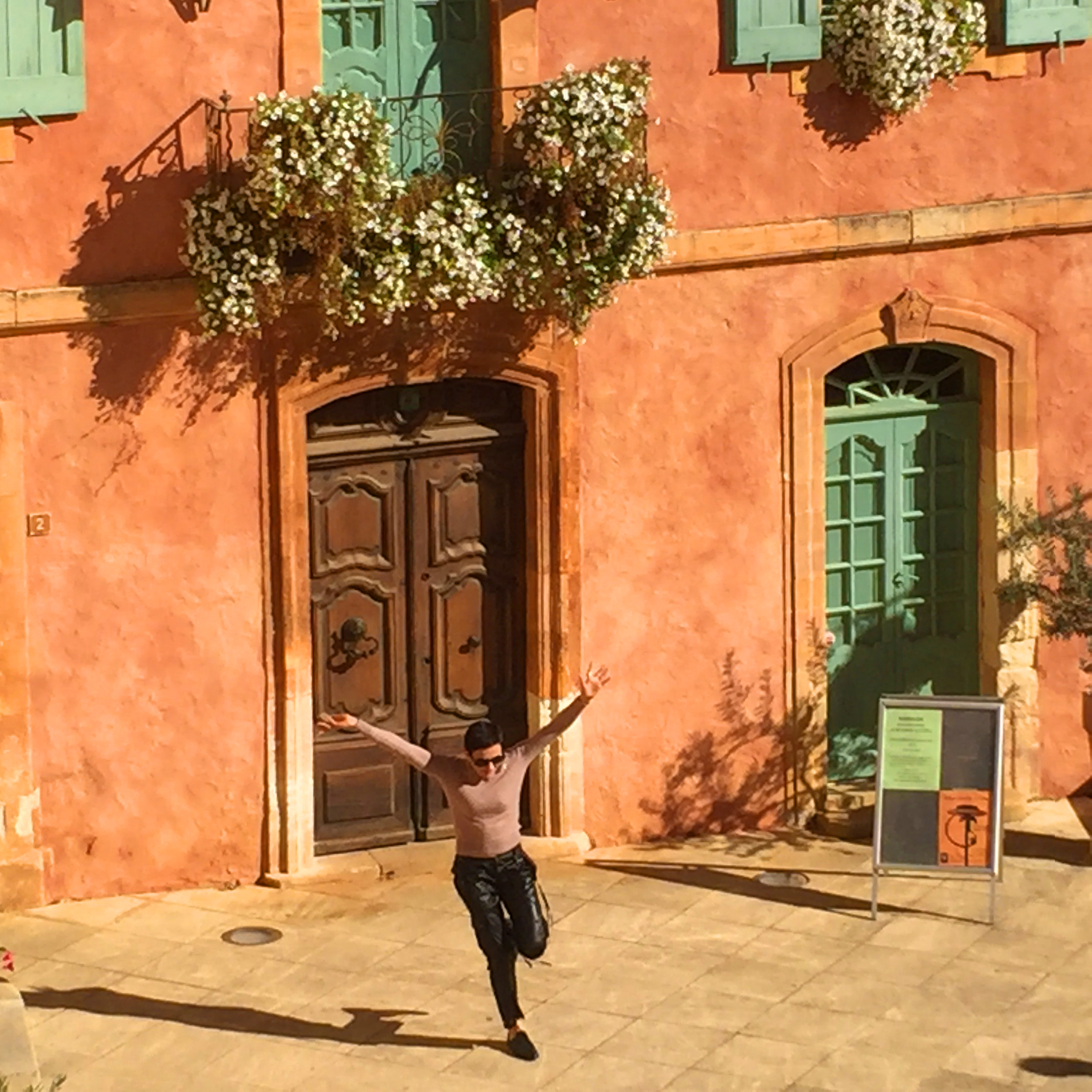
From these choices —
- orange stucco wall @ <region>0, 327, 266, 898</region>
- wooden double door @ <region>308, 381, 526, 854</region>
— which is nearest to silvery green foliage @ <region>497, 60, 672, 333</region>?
wooden double door @ <region>308, 381, 526, 854</region>

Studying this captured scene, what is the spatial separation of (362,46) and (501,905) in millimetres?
4770

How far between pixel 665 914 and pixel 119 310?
4.28 metres

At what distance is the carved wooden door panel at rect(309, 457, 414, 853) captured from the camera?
17.2m

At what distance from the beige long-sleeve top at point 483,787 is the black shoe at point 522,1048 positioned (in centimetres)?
94

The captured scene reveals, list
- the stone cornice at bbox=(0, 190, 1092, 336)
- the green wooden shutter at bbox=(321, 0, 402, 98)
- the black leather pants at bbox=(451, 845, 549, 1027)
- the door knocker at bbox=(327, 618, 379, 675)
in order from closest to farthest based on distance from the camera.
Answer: the black leather pants at bbox=(451, 845, 549, 1027) < the stone cornice at bbox=(0, 190, 1092, 336) < the green wooden shutter at bbox=(321, 0, 402, 98) < the door knocker at bbox=(327, 618, 379, 675)

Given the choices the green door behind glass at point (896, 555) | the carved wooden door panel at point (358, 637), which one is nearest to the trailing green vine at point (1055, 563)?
the green door behind glass at point (896, 555)

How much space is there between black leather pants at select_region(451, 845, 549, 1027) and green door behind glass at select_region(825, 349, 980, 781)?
4.31 m

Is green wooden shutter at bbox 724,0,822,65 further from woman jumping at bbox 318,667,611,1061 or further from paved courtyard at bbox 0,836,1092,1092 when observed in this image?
paved courtyard at bbox 0,836,1092,1092

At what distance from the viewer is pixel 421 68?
1680 cm

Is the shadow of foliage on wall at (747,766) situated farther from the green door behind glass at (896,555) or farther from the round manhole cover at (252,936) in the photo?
the round manhole cover at (252,936)

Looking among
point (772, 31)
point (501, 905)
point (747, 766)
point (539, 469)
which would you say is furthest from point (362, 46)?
point (501, 905)

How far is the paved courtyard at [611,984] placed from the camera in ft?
48.6

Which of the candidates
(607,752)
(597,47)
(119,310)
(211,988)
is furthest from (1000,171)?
(211,988)

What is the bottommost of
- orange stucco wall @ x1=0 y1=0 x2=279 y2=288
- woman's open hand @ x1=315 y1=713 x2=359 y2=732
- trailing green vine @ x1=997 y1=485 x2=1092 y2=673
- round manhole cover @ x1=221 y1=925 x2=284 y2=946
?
round manhole cover @ x1=221 y1=925 x2=284 y2=946
